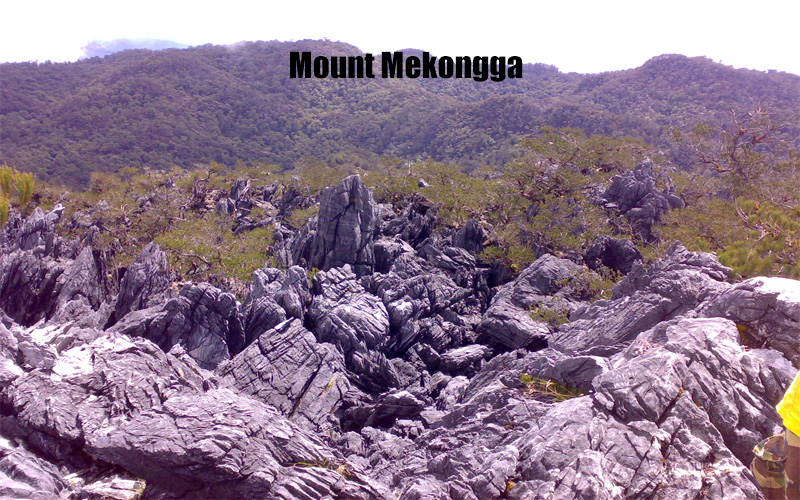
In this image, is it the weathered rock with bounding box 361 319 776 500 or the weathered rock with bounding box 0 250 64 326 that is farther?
→ the weathered rock with bounding box 0 250 64 326

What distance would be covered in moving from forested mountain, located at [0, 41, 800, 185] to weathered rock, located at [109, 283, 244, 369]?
226 feet

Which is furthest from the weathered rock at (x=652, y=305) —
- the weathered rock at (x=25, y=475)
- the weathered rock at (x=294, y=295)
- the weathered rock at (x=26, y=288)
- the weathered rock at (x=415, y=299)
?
the weathered rock at (x=26, y=288)

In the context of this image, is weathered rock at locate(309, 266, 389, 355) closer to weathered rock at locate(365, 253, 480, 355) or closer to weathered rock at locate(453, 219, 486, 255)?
weathered rock at locate(365, 253, 480, 355)

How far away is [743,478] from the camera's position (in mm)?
5473

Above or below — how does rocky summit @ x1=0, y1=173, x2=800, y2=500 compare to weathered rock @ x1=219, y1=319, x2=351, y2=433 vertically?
above

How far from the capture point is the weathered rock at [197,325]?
15.5 meters

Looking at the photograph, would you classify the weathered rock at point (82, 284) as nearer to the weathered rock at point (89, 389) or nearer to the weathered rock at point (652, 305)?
the weathered rock at point (89, 389)

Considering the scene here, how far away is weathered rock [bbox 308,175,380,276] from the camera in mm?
22906

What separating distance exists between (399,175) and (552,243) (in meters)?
16.5

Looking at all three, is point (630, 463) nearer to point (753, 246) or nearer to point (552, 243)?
point (753, 246)

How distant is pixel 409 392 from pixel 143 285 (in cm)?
1446

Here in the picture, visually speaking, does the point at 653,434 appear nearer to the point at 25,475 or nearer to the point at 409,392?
the point at 25,475

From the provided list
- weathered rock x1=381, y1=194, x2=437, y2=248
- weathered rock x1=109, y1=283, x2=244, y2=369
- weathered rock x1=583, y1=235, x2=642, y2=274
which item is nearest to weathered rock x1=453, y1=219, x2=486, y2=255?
weathered rock x1=381, y1=194, x2=437, y2=248

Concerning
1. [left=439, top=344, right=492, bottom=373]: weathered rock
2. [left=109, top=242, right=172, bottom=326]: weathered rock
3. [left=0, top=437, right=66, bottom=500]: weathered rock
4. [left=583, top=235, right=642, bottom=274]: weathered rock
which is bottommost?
[left=439, top=344, right=492, bottom=373]: weathered rock
